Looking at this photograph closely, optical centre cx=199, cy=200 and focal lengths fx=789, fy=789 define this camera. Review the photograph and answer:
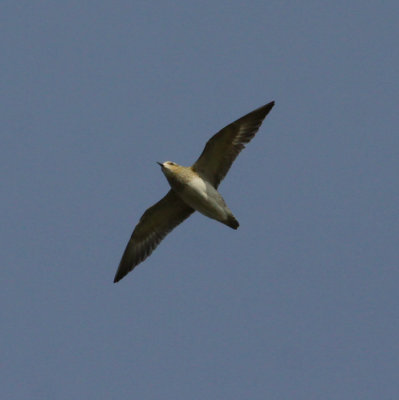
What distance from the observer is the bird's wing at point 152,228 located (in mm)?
18969

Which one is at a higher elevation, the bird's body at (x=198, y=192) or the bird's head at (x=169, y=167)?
the bird's head at (x=169, y=167)

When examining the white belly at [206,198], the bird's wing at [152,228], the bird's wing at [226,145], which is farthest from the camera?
the bird's wing at [152,228]

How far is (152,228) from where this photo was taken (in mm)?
19547

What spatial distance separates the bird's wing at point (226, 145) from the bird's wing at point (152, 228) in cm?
111

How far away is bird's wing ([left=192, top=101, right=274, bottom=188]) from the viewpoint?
17719 mm

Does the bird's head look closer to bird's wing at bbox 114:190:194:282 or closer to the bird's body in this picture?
the bird's body

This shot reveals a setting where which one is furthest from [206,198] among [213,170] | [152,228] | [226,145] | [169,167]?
[152,228]

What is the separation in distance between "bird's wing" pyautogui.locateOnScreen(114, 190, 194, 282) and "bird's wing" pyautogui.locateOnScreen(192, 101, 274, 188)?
1.11 meters

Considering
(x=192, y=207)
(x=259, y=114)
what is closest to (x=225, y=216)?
(x=192, y=207)

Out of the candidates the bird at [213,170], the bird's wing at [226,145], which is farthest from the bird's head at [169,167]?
the bird's wing at [226,145]

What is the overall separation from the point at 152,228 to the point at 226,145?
312 centimetres

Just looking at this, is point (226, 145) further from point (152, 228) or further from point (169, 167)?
point (152, 228)

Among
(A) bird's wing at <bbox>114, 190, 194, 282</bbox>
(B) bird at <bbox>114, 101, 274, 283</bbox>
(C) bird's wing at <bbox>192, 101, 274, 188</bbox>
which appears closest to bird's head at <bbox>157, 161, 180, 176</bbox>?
(B) bird at <bbox>114, 101, 274, 283</bbox>

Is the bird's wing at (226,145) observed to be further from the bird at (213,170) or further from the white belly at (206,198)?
the white belly at (206,198)
